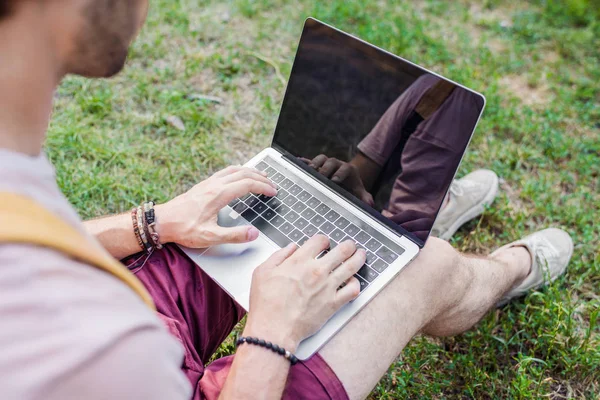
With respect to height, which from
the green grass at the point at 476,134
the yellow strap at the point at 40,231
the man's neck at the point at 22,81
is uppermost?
the man's neck at the point at 22,81

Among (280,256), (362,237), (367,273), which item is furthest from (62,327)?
(362,237)

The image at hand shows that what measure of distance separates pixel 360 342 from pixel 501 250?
1.04 metres

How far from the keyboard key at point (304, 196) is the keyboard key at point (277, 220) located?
0.10 m

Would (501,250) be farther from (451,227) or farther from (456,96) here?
(456,96)

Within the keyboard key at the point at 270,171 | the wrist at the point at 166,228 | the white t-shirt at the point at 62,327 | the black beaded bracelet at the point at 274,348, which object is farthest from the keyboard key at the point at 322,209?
the white t-shirt at the point at 62,327

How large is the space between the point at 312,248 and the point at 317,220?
0.30 metres

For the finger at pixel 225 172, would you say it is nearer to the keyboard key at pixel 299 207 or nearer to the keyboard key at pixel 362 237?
the keyboard key at pixel 299 207

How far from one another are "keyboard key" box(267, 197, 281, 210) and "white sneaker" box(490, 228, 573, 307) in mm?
915

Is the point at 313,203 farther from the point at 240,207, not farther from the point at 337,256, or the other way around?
the point at 337,256

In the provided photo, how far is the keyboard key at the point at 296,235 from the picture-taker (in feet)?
5.12

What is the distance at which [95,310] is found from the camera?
688mm

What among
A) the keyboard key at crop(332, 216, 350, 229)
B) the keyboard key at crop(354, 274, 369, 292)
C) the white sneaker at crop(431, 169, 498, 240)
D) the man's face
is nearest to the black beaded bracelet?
the keyboard key at crop(354, 274, 369, 292)

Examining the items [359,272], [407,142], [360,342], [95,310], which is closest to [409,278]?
[359,272]

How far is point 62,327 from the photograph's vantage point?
2.18ft
